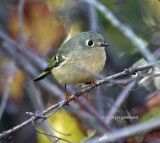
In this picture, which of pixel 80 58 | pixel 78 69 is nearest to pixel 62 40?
pixel 80 58

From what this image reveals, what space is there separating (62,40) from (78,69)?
Answer: 1.92 m

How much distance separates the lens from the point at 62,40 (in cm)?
445

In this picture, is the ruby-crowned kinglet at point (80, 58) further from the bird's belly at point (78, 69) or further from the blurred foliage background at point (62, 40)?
the blurred foliage background at point (62, 40)

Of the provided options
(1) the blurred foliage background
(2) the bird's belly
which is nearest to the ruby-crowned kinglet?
(2) the bird's belly

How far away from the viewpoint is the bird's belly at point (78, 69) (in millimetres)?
2666

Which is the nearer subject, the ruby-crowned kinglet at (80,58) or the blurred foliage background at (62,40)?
the ruby-crowned kinglet at (80,58)

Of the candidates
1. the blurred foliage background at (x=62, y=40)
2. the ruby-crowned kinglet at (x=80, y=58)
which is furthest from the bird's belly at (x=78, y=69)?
the blurred foliage background at (x=62, y=40)

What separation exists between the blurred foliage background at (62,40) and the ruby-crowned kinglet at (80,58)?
424mm

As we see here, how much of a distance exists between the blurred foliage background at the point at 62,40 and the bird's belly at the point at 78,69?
42 centimetres

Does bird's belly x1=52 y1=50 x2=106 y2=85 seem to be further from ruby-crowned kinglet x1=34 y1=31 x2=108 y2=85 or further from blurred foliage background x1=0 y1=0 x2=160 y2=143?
blurred foliage background x1=0 y1=0 x2=160 y2=143

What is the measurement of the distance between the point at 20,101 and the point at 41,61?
0.75 m

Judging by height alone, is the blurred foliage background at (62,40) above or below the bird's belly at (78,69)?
above

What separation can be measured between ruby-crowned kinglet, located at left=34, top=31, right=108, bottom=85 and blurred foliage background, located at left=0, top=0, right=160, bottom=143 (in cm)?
42

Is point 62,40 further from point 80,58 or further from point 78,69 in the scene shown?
point 78,69
